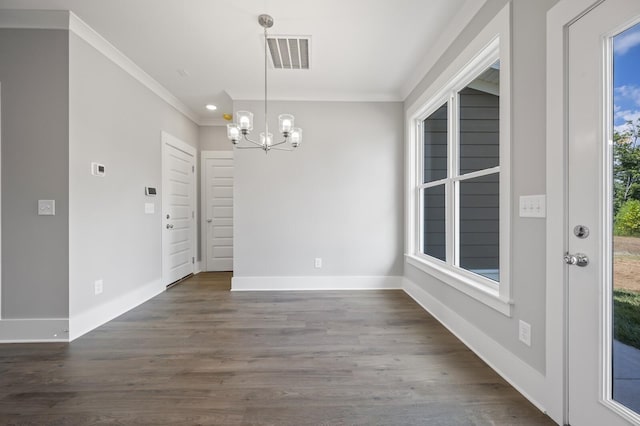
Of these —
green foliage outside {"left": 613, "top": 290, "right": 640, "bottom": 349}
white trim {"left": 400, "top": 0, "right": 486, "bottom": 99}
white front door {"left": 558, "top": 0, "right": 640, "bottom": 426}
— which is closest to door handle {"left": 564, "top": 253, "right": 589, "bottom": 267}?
white front door {"left": 558, "top": 0, "right": 640, "bottom": 426}

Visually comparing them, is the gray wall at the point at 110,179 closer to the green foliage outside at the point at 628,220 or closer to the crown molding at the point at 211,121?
the crown molding at the point at 211,121

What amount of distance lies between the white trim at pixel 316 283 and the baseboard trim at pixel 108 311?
101 centimetres

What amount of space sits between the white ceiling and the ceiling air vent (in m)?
0.07

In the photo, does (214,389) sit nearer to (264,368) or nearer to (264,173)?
(264,368)

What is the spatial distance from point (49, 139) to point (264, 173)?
6.87ft

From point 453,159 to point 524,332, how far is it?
1568mm

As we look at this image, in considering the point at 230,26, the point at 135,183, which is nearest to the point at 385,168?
the point at 230,26

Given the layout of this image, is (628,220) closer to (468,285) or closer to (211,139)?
(468,285)

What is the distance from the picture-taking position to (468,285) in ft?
7.04

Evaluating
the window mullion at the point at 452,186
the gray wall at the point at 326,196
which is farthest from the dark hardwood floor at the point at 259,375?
the gray wall at the point at 326,196

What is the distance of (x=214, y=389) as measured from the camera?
1.68 meters

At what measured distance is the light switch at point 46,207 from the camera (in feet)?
7.41

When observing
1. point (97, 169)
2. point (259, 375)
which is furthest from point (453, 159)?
point (97, 169)

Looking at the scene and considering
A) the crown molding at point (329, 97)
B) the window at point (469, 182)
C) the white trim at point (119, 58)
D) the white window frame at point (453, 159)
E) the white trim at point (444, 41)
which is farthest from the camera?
the crown molding at point (329, 97)
